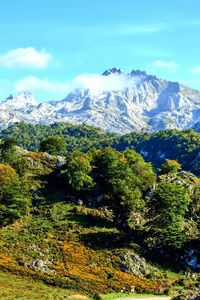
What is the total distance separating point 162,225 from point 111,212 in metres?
16.9

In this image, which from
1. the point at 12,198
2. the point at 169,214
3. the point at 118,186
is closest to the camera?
the point at 12,198

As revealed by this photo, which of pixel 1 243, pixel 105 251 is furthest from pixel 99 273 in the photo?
pixel 1 243

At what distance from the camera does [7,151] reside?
14650cm

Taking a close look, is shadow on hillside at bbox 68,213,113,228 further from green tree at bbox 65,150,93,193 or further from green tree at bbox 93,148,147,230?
green tree at bbox 65,150,93,193

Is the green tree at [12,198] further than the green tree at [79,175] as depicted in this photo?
No

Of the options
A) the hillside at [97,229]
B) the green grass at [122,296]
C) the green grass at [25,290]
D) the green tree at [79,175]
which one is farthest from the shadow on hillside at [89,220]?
the green grass at [25,290]

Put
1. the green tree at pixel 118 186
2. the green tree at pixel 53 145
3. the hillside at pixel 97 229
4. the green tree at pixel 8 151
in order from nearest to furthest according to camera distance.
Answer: the hillside at pixel 97 229, the green tree at pixel 118 186, the green tree at pixel 8 151, the green tree at pixel 53 145

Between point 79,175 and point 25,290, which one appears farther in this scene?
point 79,175

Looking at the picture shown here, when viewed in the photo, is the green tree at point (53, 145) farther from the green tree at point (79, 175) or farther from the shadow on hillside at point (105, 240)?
the shadow on hillside at point (105, 240)

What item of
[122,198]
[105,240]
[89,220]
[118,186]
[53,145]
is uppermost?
[53,145]

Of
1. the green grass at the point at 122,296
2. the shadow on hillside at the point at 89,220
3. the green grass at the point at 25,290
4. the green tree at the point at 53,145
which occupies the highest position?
the green tree at the point at 53,145

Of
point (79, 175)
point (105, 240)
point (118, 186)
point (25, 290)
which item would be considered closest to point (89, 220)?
point (105, 240)

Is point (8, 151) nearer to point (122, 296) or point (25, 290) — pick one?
point (25, 290)

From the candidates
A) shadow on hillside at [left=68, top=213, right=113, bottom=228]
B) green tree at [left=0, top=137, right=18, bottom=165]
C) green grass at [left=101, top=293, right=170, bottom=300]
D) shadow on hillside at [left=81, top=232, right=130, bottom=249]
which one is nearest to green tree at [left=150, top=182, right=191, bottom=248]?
shadow on hillside at [left=81, top=232, right=130, bottom=249]
